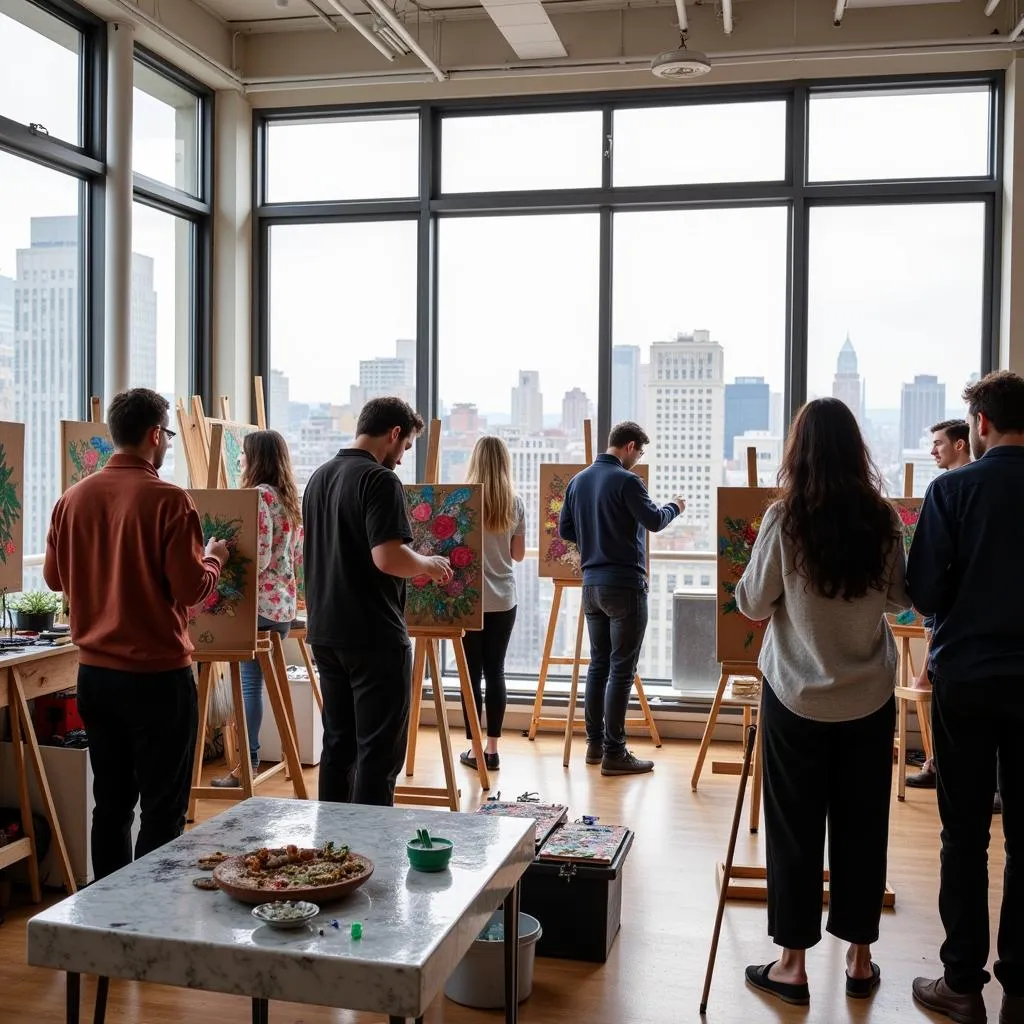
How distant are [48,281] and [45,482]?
3.14 ft

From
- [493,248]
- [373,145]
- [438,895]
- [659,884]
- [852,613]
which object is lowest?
[659,884]

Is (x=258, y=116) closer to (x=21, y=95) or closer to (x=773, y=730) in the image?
(x=21, y=95)

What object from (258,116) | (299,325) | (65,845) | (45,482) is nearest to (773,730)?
(65,845)

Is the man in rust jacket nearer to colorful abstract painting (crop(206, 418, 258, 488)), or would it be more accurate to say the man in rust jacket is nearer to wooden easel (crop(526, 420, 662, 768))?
colorful abstract painting (crop(206, 418, 258, 488))

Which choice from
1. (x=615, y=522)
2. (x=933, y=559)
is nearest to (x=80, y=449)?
(x=615, y=522)

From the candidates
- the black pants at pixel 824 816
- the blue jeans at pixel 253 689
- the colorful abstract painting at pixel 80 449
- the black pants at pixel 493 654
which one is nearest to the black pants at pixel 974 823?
the black pants at pixel 824 816

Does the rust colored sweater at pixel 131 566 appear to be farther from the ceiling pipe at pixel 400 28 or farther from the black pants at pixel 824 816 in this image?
the ceiling pipe at pixel 400 28

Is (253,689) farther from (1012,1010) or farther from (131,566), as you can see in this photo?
(1012,1010)

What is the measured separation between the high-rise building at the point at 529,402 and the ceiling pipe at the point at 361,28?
1.90 m

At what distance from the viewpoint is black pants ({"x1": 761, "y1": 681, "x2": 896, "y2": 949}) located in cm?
284

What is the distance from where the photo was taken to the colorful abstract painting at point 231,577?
13.4 feet

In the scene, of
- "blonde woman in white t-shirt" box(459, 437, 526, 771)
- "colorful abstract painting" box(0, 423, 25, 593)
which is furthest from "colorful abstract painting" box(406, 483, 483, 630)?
"colorful abstract painting" box(0, 423, 25, 593)

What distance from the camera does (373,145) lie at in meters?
6.64

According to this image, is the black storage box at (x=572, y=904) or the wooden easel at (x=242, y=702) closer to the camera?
the black storage box at (x=572, y=904)
